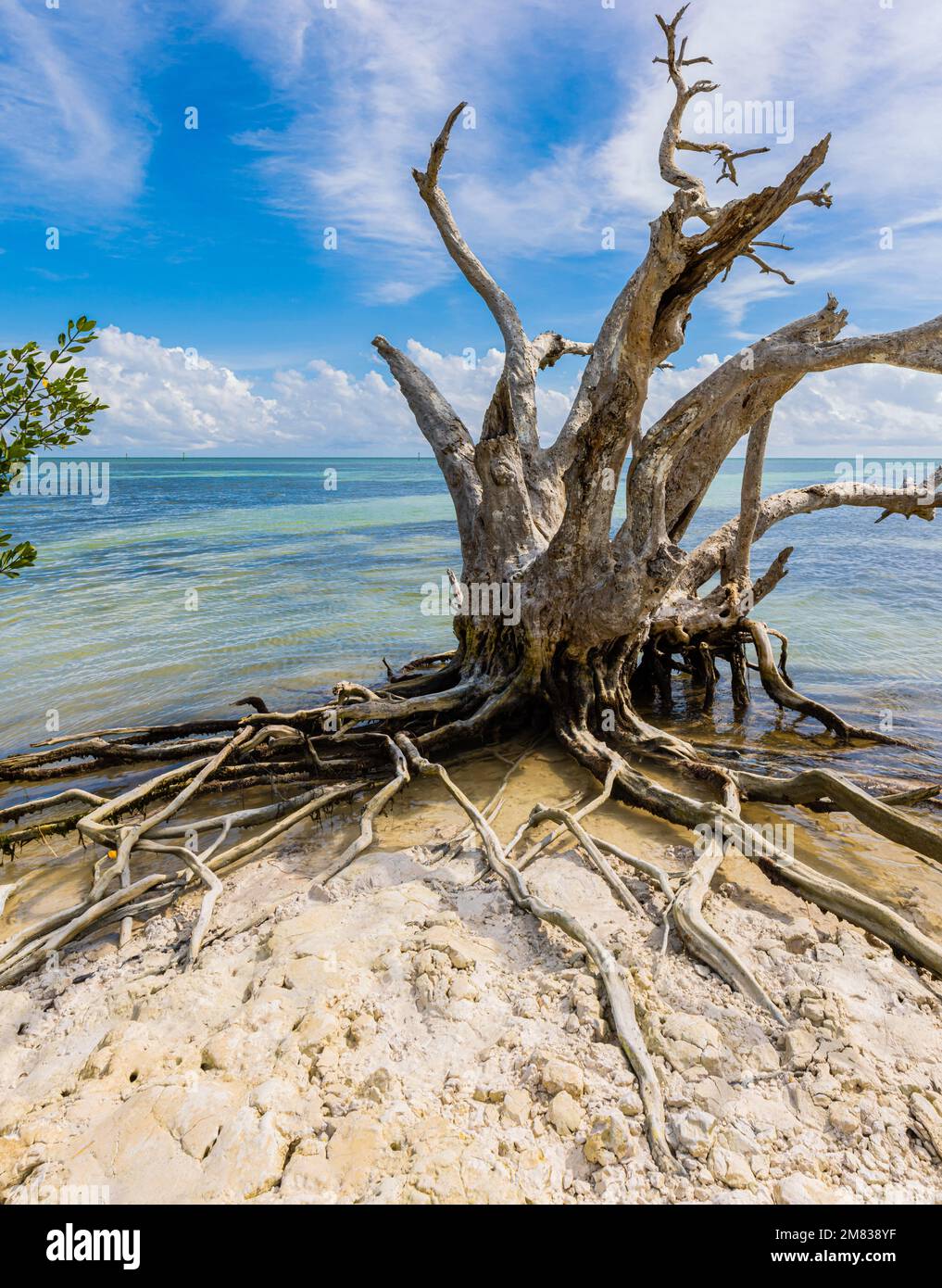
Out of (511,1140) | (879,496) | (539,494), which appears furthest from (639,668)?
(511,1140)

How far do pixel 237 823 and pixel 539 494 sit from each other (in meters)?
4.93

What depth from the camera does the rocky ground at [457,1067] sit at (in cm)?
215

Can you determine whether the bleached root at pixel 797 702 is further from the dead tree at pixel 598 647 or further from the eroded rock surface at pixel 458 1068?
the eroded rock surface at pixel 458 1068

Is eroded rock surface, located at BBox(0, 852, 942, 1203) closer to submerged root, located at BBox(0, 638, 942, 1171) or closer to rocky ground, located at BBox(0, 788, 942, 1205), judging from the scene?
rocky ground, located at BBox(0, 788, 942, 1205)

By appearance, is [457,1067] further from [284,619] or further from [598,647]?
[284,619]

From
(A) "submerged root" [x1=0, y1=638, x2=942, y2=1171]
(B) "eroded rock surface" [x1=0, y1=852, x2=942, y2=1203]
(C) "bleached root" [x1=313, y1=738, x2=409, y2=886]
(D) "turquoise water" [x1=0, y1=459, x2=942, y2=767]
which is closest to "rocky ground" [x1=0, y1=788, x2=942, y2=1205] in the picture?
(B) "eroded rock surface" [x1=0, y1=852, x2=942, y2=1203]

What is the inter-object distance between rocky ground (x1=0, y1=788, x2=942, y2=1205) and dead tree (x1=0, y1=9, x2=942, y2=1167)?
178 millimetres

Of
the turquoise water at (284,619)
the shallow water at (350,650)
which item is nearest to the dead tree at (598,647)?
the shallow water at (350,650)

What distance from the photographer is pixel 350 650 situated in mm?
11516

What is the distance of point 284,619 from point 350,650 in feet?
10.1

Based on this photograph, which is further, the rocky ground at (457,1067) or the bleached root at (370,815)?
the bleached root at (370,815)

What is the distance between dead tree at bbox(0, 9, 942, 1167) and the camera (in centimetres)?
401

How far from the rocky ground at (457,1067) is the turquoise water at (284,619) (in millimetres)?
5497
